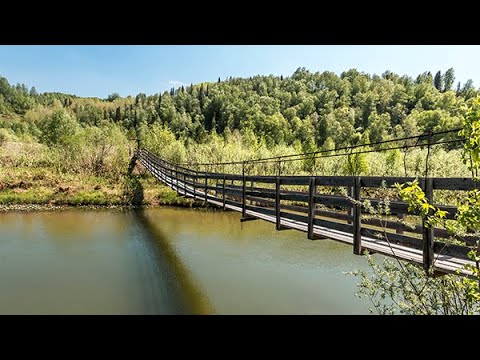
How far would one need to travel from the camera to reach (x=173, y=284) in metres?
7.00

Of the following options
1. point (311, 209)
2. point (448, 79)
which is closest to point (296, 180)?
point (311, 209)

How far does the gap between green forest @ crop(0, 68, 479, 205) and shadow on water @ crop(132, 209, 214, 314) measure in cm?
366

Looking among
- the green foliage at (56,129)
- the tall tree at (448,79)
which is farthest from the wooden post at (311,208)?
the tall tree at (448,79)

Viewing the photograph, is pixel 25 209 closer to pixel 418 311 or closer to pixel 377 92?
pixel 418 311

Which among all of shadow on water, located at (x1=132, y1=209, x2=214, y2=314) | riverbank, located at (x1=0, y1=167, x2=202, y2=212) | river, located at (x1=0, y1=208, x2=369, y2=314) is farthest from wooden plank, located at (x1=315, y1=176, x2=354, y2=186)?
riverbank, located at (x1=0, y1=167, x2=202, y2=212)

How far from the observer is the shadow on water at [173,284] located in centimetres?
587

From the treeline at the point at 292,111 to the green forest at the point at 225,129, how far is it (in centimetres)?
25

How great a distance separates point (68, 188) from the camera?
1830 cm

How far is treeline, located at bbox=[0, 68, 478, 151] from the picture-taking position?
173ft

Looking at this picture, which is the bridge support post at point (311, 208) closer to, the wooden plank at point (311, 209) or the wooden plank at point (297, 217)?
the wooden plank at point (311, 209)
